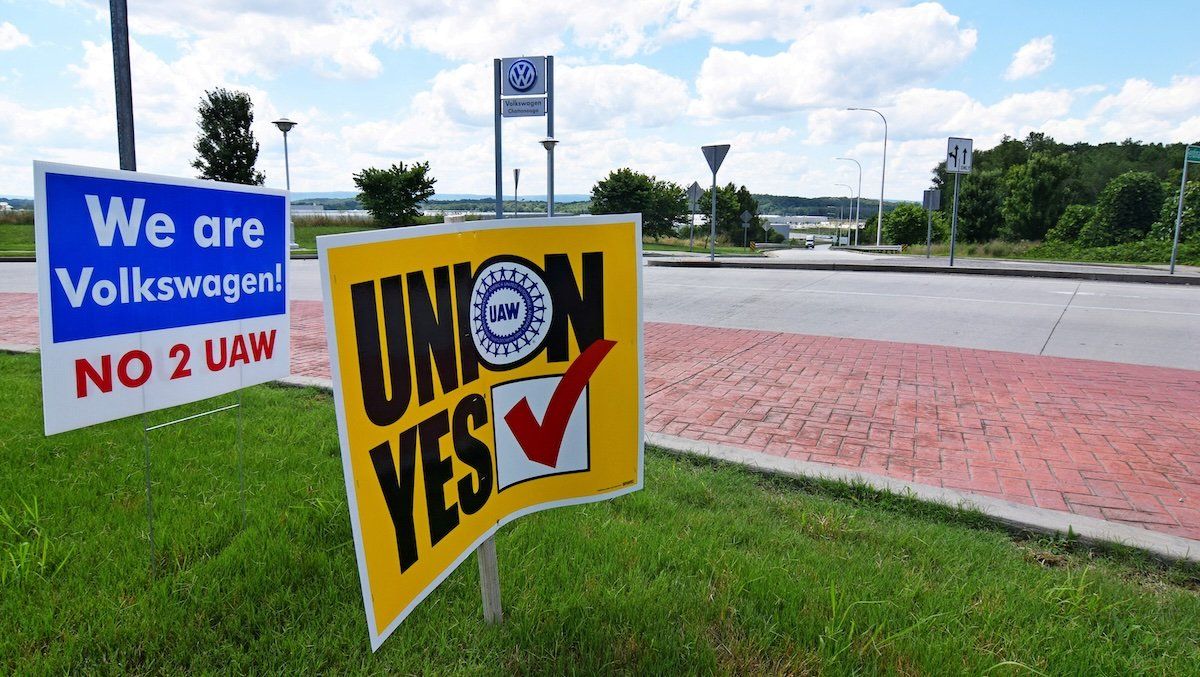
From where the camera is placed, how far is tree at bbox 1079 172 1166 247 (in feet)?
132

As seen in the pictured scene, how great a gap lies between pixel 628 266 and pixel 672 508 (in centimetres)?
140

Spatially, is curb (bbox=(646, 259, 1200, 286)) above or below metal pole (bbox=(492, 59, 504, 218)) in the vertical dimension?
below

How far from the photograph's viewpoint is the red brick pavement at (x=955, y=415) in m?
4.10

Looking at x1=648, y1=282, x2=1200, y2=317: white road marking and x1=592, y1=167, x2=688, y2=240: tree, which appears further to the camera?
x1=592, y1=167, x2=688, y2=240: tree

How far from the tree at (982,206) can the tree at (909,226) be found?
9.97ft

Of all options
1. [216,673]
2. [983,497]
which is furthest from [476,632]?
[983,497]

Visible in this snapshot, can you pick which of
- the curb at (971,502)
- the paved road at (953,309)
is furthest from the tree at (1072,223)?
the curb at (971,502)

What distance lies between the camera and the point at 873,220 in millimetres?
86000

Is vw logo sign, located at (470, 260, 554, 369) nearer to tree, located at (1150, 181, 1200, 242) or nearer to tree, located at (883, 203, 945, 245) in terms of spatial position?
tree, located at (1150, 181, 1200, 242)

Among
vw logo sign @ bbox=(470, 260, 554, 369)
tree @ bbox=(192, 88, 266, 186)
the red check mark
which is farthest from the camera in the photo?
tree @ bbox=(192, 88, 266, 186)

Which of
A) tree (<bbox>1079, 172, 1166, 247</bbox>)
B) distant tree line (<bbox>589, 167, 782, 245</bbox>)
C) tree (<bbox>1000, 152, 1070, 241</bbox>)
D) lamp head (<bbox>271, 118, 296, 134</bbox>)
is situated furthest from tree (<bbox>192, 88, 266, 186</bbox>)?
tree (<bbox>1000, 152, 1070, 241</bbox>)

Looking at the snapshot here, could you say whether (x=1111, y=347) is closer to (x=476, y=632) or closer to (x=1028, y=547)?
(x=1028, y=547)

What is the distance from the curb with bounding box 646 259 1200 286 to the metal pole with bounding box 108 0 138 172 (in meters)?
16.6

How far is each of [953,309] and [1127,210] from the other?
126 feet
